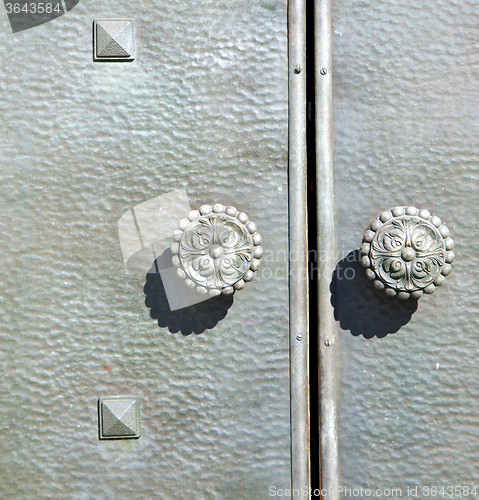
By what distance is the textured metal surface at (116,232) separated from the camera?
618mm

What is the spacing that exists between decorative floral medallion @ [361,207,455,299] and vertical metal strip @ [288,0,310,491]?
0.08 m

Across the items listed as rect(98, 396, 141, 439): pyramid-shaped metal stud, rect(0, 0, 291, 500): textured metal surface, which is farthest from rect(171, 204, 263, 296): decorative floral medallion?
rect(98, 396, 141, 439): pyramid-shaped metal stud

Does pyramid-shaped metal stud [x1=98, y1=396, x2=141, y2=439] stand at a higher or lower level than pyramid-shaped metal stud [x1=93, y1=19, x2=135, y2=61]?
lower

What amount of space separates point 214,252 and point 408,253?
21cm

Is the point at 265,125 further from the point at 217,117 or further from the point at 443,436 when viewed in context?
the point at 443,436

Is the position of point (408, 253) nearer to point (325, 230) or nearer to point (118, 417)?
point (325, 230)

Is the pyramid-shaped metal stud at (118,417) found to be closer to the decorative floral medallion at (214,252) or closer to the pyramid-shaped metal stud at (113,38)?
the decorative floral medallion at (214,252)

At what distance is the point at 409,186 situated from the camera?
631 mm

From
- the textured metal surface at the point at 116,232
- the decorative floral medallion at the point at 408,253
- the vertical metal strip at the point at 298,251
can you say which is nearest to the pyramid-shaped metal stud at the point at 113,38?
the textured metal surface at the point at 116,232

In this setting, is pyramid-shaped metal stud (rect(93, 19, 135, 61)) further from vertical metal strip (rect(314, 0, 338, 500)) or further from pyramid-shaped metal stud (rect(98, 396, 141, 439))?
pyramid-shaped metal stud (rect(98, 396, 141, 439))

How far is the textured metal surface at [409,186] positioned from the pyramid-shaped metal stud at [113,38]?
0.25 meters

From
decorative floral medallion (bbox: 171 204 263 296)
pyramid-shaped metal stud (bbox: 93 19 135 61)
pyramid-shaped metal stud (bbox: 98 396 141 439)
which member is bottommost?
pyramid-shaped metal stud (bbox: 98 396 141 439)

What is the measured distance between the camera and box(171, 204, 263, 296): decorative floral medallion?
56 cm

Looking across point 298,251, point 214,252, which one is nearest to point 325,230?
point 298,251
